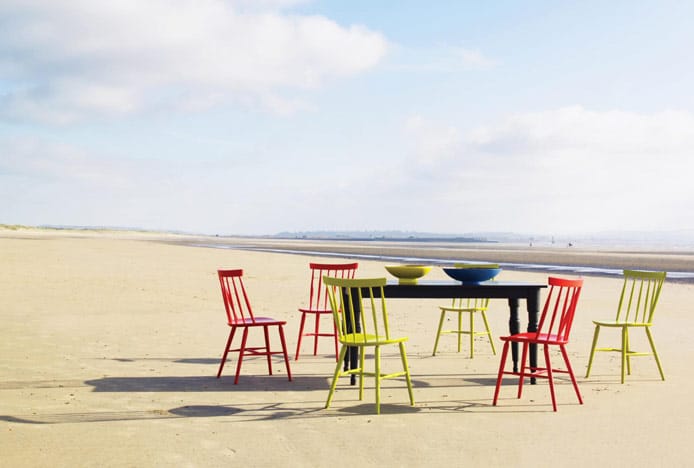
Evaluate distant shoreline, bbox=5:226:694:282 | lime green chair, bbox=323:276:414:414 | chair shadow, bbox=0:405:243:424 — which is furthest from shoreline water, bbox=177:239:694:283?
chair shadow, bbox=0:405:243:424

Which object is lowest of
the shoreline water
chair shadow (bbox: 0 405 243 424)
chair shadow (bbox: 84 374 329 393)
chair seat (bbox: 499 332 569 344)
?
chair shadow (bbox: 84 374 329 393)

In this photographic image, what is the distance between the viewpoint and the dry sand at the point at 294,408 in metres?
4.58

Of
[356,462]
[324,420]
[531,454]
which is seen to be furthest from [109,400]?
[531,454]

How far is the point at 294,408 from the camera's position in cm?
585

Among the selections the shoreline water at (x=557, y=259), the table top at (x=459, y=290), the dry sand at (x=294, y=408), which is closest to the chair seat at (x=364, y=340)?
the dry sand at (x=294, y=408)

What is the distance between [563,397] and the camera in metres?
6.27

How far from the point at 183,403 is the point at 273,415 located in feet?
3.03

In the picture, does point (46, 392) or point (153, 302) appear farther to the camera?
point (153, 302)

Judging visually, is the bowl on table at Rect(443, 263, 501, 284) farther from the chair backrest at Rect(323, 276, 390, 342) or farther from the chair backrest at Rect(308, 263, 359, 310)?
the chair backrest at Rect(308, 263, 359, 310)

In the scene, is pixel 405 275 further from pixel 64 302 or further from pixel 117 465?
pixel 64 302

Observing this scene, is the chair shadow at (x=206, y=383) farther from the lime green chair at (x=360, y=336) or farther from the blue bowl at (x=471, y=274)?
the blue bowl at (x=471, y=274)

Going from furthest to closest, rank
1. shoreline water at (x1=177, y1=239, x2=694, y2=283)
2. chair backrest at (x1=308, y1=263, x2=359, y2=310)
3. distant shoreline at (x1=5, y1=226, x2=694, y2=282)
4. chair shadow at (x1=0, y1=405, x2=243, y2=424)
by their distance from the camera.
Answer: distant shoreline at (x1=5, y1=226, x2=694, y2=282) → shoreline water at (x1=177, y1=239, x2=694, y2=283) → chair backrest at (x1=308, y1=263, x2=359, y2=310) → chair shadow at (x1=0, y1=405, x2=243, y2=424)

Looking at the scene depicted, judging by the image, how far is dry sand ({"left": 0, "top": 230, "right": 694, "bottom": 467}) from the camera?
458cm

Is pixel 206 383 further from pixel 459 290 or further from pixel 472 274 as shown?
pixel 472 274
